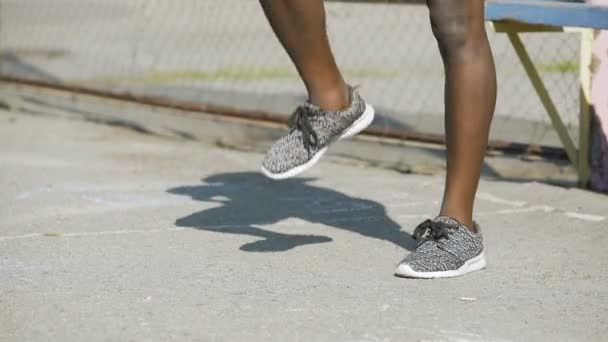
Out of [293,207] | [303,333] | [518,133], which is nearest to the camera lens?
[303,333]

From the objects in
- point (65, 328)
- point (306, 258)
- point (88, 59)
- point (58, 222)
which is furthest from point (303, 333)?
point (88, 59)

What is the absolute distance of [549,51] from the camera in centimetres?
982

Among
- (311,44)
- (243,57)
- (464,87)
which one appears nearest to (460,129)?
(464,87)

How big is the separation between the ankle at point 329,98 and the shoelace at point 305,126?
0.16ft

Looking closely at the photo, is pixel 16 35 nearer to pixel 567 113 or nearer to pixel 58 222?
pixel 567 113

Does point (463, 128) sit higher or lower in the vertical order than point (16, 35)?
higher

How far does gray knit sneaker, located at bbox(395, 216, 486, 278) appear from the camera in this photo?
13.4 ft

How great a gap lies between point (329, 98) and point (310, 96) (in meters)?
0.07

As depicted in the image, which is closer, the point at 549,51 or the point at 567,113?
the point at 567,113

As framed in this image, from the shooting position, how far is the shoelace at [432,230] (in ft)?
13.6

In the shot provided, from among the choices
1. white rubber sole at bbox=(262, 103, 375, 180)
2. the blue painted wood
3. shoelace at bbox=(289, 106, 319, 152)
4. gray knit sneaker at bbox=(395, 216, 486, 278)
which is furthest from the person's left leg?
the blue painted wood

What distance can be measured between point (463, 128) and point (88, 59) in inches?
284

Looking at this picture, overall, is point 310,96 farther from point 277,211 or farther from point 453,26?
point 277,211

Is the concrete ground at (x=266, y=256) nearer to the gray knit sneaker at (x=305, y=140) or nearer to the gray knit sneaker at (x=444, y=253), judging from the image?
the gray knit sneaker at (x=444, y=253)
